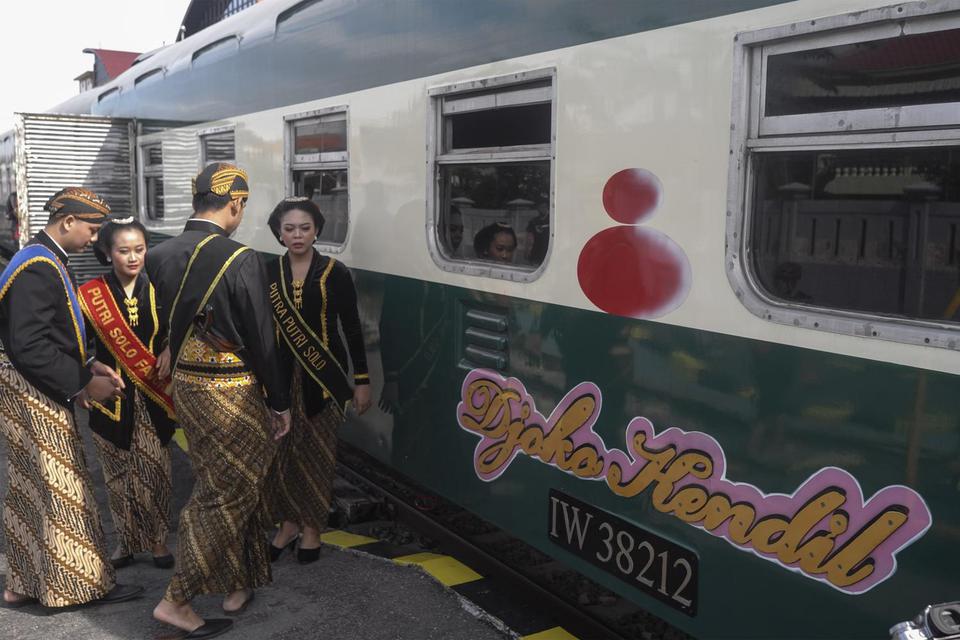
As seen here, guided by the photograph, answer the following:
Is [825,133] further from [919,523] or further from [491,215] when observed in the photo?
[491,215]

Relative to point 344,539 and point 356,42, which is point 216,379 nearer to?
point 344,539

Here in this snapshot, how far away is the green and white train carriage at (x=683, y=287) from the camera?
2.22 meters

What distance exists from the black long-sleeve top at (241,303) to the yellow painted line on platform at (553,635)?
133 cm

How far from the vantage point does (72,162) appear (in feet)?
25.8

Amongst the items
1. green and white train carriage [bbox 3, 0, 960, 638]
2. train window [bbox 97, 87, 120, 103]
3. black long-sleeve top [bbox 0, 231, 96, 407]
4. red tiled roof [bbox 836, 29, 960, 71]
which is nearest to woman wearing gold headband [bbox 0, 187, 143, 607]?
black long-sleeve top [bbox 0, 231, 96, 407]

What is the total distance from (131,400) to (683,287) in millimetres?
2596

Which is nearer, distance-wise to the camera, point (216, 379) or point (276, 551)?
point (216, 379)

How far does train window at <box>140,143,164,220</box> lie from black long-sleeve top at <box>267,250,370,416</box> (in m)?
4.09

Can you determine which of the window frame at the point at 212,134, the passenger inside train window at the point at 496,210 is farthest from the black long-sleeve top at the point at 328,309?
the window frame at the point at 212,134

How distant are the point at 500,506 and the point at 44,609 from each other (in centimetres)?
195

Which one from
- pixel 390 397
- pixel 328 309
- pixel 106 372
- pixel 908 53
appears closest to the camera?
pixel 908 53

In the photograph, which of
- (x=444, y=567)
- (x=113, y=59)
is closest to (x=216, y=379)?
(x=444, y=567)

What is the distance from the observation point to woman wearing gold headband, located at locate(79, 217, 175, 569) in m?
4.04

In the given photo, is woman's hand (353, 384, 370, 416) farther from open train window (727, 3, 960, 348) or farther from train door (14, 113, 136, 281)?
train door (14, 113, 136, 281)
